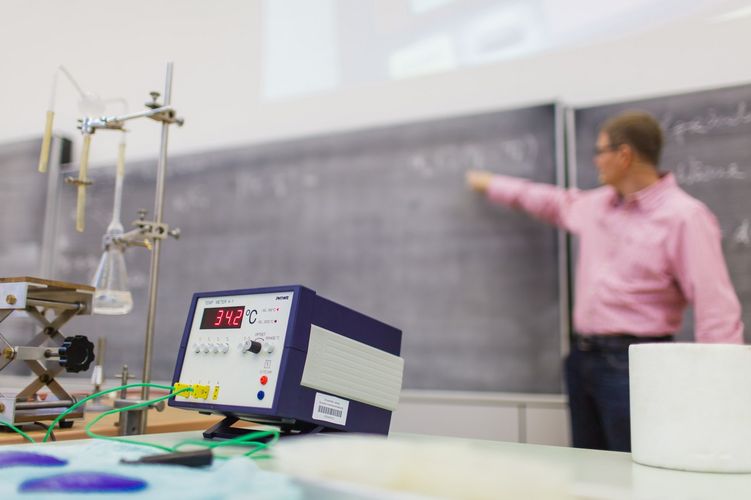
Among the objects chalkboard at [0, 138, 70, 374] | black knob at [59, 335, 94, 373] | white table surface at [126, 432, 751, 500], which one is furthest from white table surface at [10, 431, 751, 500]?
chalkboard at [0, 138, 70, 374]

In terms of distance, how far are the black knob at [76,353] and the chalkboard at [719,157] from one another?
1660 mm

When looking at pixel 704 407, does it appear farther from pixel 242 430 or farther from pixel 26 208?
pixel 26 208

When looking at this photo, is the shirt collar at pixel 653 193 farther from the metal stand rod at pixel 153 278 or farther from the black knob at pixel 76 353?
the black knob at pixel 76 353

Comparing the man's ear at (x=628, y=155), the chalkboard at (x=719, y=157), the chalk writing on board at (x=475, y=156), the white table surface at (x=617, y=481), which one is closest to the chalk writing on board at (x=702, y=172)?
the chalkboard at (x=719, y=157)

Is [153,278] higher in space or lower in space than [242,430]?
higher

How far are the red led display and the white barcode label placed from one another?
0.54 ft

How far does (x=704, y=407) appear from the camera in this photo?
2.38 ft

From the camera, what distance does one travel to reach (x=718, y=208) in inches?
77.6

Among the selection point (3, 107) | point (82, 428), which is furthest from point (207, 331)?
point (3, 107)

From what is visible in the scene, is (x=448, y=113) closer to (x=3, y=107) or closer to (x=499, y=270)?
(x=499, y=270)

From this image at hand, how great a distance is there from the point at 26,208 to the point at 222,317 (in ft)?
8.03

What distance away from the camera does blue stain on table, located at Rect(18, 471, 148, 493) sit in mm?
507

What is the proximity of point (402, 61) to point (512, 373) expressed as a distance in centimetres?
123

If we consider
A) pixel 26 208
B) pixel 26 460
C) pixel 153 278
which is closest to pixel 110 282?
pixel 153 278
